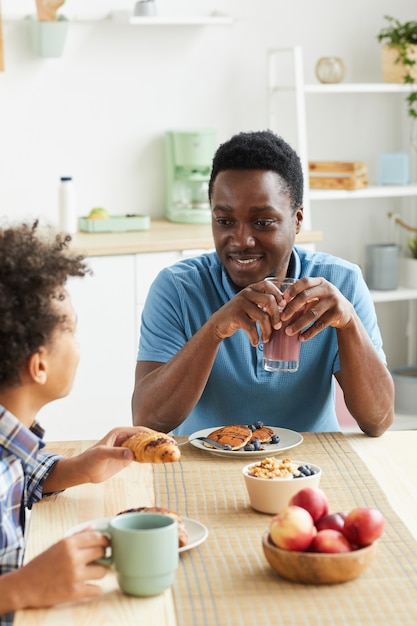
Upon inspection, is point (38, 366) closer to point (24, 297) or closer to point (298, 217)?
point (24, 297)

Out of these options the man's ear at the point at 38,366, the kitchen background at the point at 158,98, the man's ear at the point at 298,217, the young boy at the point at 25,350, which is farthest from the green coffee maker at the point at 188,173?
the man's ear at the point at 38,366

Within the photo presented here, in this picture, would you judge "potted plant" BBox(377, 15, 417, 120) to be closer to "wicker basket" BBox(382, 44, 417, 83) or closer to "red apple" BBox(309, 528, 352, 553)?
"wicker basket" BBox(382, 44, 417, 83)

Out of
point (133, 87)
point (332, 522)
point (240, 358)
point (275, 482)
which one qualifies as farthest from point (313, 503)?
point (133, 87)

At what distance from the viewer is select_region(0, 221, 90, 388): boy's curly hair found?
131 centimetres

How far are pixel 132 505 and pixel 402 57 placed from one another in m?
2.99

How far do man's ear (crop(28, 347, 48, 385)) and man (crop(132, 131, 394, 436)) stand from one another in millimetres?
518

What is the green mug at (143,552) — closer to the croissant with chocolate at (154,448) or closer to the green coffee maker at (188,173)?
the croissant with chocolate at (154,448)

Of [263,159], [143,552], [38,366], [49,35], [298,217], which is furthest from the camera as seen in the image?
[49,35]

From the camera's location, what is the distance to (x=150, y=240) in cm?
350

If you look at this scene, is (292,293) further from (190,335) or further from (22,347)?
(22,347)

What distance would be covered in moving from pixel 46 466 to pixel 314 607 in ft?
1.88

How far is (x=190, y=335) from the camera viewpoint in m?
2.05

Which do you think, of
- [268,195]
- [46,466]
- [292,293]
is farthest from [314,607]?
[268,195]

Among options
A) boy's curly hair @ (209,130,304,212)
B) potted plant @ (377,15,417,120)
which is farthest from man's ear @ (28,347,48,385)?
potted plant @ (377,15,417,120)
